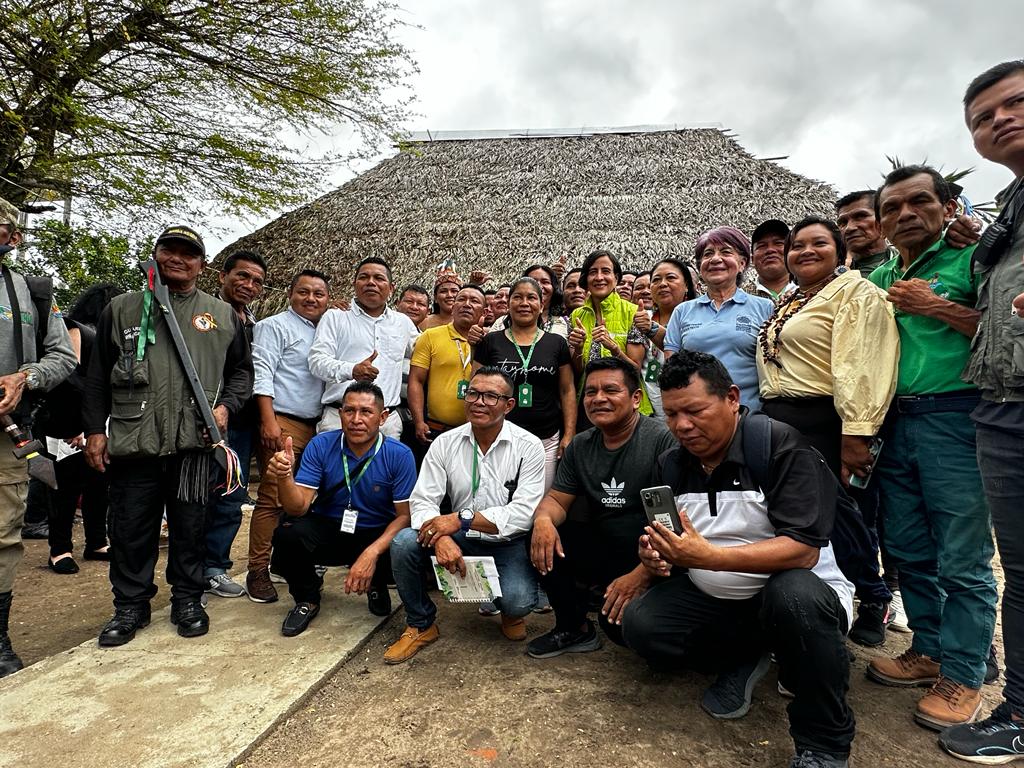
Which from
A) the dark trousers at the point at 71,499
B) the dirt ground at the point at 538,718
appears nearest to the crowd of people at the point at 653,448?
the dirt ground at the point at 538,718

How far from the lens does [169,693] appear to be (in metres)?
2.41

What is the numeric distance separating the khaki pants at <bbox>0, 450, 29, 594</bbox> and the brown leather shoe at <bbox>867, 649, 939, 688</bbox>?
410 centimetres

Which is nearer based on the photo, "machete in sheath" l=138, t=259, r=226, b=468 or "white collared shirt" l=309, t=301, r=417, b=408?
"machete in sheath" l=138, t=259, r=226, b=468

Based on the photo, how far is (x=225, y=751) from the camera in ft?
6.61

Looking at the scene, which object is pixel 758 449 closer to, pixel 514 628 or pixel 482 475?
pixel 482 475

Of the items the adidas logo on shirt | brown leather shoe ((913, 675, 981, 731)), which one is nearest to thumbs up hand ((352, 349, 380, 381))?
the adidas logo on shirt

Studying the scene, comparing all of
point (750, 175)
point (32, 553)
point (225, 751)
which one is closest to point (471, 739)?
point (225, 751)

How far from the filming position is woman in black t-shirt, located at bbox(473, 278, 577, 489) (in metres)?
3.64

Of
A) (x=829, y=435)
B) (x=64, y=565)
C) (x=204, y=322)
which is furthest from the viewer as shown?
(x=64, y=565)

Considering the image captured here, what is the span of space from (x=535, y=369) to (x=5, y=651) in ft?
Result: 10.2

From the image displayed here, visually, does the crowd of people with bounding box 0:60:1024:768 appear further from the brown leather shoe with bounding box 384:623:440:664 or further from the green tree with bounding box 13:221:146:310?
the green tree with bounding box 13:221:146:310

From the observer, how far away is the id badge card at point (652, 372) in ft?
12.4

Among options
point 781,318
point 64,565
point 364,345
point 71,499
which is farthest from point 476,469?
point 64,565

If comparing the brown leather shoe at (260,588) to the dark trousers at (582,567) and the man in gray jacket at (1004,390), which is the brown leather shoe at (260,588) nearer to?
the dark trousers at (582,567)
